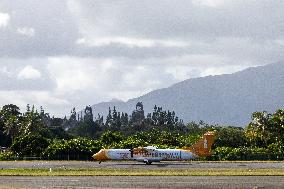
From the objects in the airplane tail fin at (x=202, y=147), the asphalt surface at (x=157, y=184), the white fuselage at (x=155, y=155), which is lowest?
the asphalt surface at (x=157, y=184)

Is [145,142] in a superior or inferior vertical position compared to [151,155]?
superior

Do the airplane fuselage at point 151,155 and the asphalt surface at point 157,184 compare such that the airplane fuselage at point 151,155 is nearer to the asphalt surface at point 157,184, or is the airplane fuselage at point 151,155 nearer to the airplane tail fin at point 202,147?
the airplane tail fin at point 202,147

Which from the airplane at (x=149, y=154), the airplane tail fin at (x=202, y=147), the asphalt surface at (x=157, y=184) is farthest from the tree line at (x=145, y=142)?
the asphalt surface at (x=157, y=184)

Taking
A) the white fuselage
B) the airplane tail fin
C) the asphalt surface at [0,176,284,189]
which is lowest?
the asphalt surface at [0,176,284,189]

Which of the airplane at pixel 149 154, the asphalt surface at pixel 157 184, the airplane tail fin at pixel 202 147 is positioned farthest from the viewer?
the airplane tail fin at pixel 202 147

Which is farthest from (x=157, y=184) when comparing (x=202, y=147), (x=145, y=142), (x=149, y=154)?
(x=145, y=142)

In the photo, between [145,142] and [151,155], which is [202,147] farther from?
[145,142]

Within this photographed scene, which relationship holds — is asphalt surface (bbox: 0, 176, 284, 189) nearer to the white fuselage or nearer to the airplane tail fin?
the white fuselage

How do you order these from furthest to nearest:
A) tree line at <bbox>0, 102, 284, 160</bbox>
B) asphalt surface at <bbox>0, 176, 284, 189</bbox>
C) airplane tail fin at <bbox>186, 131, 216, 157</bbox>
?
1. tree line at <bbox>0, 102, 284, 160</bbox>
2. airplane tail fin at <bbox>186, 131, 216, 157</bbox>
3. asphalt surface at <bbox>0, 176, 284, 189</bbox>

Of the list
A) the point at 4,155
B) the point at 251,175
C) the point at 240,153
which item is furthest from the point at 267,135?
the point at 251,175

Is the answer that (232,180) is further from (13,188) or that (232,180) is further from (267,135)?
(267,135)

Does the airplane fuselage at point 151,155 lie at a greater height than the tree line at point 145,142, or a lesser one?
lesser

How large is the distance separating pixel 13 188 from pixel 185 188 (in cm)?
1458

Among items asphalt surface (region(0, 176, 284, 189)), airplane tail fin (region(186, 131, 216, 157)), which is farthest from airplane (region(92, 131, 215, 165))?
asphalt surface (region(0, 176, 284, 189))
